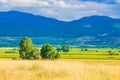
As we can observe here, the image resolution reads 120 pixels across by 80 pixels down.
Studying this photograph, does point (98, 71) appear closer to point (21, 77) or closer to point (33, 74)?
point (33, 74)

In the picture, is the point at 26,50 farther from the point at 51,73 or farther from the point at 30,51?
the point at 51,73

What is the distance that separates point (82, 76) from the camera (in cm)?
1908

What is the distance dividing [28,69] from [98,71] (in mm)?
4135

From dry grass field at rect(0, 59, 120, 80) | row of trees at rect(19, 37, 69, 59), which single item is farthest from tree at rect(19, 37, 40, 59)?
dry grass field at rect(0, 59, 120, 80)

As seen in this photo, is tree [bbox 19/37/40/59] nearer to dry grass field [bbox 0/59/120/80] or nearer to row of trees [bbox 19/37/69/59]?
row of trees [bbox 19/37/69/59]

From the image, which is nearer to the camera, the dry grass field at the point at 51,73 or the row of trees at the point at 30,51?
the dry grass field at the point at 51,73

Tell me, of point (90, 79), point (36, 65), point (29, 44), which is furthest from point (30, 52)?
point (90, 79)

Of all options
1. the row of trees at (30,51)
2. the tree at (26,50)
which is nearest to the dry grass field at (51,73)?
the row of trees at (30,51)

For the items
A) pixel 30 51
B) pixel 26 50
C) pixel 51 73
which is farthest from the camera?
pixel 30 51

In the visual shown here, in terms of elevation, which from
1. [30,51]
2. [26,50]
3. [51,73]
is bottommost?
[51,73]

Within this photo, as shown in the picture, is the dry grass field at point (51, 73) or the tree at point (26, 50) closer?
the dry grass field at point (51, 73)

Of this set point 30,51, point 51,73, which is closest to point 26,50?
point 30,51

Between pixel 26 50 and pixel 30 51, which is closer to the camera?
pixel 26 50

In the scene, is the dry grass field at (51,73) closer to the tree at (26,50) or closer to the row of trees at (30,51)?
the row of trees at (30,51)
